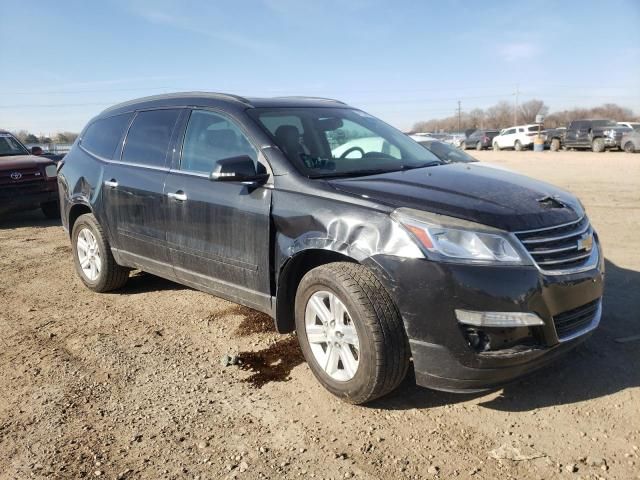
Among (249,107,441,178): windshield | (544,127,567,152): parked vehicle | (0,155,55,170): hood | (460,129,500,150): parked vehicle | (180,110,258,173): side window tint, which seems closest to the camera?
(249,107,441,178): windshield

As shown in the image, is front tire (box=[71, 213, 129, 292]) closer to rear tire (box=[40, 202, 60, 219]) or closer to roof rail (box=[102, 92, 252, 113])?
roof rail (box=[102, 92, 252, 113])

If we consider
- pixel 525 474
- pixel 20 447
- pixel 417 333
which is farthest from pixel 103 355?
pixel 525 474

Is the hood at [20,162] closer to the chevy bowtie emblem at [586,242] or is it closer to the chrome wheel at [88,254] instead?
the chrome wheel at [88,254]

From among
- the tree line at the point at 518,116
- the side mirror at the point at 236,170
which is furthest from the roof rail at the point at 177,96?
the tree line at the point at 518,116

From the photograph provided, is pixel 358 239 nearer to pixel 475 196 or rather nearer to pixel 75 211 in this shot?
pixel 475 196

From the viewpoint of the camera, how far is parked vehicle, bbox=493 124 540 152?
36375 millimetres

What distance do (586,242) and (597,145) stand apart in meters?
29.1

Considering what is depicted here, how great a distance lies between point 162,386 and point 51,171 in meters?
5.32

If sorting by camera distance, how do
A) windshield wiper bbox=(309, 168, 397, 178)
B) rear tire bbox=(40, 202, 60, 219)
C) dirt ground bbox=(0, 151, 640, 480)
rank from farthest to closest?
rear tire bbox=(40, 202, 60, 219), windshield wiper bbox=(309, 168, 397, 178), dirt ground bbox=(0, 151, 640, 480)

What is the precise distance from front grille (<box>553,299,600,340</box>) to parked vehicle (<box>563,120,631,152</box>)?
28280mm

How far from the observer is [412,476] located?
253cm

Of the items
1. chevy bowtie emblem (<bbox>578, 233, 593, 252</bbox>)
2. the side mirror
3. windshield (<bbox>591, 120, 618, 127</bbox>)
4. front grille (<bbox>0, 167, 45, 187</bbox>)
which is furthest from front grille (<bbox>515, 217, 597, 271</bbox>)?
windshield (<bbox>591, 120, 618, 127</bbox>)

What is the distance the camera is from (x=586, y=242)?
313 cm

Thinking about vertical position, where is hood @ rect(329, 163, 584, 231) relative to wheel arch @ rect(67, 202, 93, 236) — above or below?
above
